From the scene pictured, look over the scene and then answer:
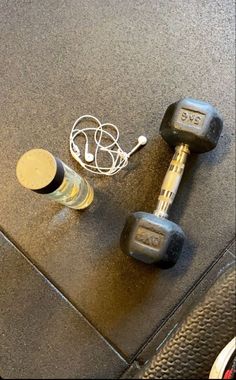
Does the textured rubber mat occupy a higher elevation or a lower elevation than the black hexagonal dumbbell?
lower

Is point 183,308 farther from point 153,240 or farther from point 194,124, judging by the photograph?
point 194,124

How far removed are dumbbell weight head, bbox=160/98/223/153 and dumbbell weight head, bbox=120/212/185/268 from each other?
186 mm

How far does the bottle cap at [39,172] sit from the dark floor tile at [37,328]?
29 centimetres

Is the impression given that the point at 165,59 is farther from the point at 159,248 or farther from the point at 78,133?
the point at 159,248

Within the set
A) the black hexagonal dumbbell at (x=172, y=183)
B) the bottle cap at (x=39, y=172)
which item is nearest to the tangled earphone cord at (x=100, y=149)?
the black hexagonal dumbbell at (x=172, y=183)

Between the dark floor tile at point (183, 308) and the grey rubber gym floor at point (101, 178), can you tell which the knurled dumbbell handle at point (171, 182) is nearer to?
the grey rubber gym floor at point (101, 178)

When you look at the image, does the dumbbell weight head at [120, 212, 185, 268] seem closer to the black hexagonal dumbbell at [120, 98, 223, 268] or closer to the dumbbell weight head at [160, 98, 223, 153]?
the black hexagonal dumbbell at [120, 98, 223, 268]

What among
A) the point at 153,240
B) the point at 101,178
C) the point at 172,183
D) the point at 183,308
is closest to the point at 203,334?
the point at 183,308

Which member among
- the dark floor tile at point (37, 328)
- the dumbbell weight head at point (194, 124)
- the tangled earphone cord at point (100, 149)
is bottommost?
the dark floor tile at point (37, 328)

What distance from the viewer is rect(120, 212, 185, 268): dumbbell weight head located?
3.26ft

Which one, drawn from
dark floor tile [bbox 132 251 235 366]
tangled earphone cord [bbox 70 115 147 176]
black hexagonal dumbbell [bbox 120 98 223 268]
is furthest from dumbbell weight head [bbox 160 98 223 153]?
dark floor tile [bbox 132 251 235 366]

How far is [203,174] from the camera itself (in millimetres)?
1120

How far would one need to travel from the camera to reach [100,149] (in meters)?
1.16

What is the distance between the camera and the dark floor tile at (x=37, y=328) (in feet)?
3.49
